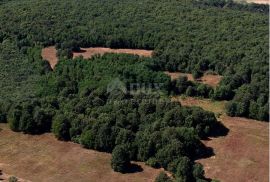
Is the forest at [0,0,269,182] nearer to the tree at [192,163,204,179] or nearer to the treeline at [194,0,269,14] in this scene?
the tree at [192,163,204,179]

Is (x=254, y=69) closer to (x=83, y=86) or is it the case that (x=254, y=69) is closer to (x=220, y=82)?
(x=220, y=82)

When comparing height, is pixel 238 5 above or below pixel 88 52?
above

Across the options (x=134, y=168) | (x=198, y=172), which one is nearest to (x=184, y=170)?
(x=198, y=172)

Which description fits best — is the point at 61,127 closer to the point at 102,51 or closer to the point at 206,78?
the point at 206,78

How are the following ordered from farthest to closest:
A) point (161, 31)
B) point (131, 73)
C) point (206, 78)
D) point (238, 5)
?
1. point (238, 5)
2. point (161, 31)
3. point (206, 78)
4. point (131, 73)

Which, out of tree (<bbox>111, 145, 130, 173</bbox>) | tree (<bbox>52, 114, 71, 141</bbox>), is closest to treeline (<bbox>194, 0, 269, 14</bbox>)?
tree (<bbox>52, 114, 71, 141</bbox>)

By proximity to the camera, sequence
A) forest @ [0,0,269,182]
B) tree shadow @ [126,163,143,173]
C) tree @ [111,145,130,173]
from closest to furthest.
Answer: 1. tree @ [111,145,130,173]
2. tree shadow @ [126,163,143,173]
3. forest @ [0,0,269,182]

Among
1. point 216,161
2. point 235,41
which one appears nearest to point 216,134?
point 216,161
